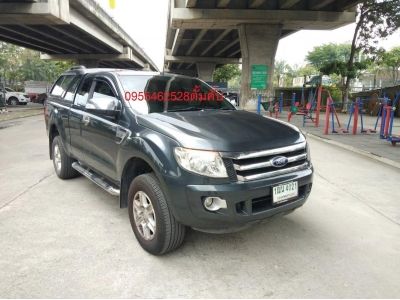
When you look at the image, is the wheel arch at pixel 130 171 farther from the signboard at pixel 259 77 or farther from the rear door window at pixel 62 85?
the signboard at pixel 259 77

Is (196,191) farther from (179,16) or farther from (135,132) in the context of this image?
(179,16)

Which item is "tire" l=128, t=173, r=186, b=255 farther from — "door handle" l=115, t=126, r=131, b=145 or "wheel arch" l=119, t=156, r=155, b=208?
"door handle" l=115, t=126, r=131, b=145

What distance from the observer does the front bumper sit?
9.78 feet

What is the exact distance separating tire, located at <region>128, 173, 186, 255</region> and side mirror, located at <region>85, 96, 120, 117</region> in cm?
88

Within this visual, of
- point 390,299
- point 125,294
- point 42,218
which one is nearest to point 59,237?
point 42,218

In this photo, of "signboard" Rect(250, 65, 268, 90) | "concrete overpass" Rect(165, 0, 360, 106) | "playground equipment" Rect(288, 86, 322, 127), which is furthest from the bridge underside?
"playground equipment" Rect(288, 86, 322, 127)

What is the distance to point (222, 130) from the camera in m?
3.36

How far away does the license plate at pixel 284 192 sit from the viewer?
3.23m

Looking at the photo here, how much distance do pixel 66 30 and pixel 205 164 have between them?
27.0m

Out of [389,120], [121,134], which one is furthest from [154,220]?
[389,120]

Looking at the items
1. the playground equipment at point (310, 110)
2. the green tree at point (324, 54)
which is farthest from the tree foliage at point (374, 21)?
the green tree at point (324, 54)

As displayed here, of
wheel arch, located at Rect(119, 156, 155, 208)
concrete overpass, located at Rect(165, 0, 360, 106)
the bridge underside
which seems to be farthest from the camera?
concrete overpass, located at Rect(165, 0, 360, 106)

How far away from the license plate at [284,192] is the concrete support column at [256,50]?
59.6ft

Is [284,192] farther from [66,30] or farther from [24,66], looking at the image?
[24,66]
